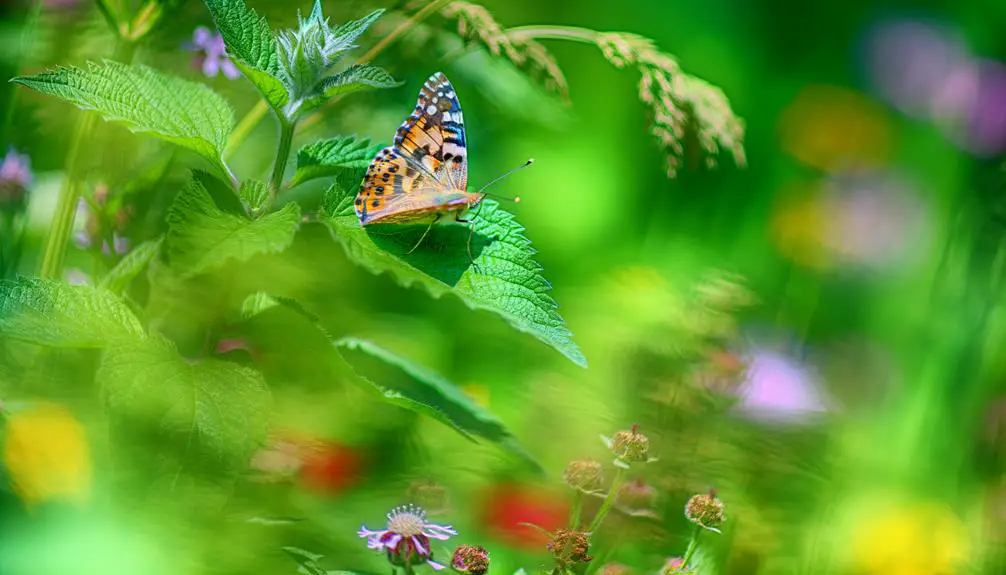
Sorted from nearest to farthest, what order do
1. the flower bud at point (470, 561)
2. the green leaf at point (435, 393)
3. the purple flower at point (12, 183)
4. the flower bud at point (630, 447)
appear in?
the flower bud at point (470, 561)
the flower bud at point (630, 447)
the green leaf at point (435, 393)
the purple flower at point (12, 183)

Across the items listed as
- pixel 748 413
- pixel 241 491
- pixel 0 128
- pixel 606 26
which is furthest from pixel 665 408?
pixel 0 128

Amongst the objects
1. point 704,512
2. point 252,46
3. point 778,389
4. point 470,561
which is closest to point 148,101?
point 252,46

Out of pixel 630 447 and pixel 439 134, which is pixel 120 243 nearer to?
pixel 439 134

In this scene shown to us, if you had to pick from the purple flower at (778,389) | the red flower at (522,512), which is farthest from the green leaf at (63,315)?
the purple flower at (778,389)

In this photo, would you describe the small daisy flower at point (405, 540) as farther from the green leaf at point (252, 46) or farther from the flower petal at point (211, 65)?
the flower petal at point (211, 65)

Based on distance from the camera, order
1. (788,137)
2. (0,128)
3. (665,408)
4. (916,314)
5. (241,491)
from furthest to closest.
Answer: (788,137) → (916,314) → (0,128) → (665,408) → (241,491)

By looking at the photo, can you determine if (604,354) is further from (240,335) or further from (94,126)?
(94,126)

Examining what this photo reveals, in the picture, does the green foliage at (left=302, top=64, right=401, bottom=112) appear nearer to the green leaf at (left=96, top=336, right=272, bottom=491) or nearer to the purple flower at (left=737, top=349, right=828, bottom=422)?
the green leaf at (left=96, top=336, right=272, bottom=491)
